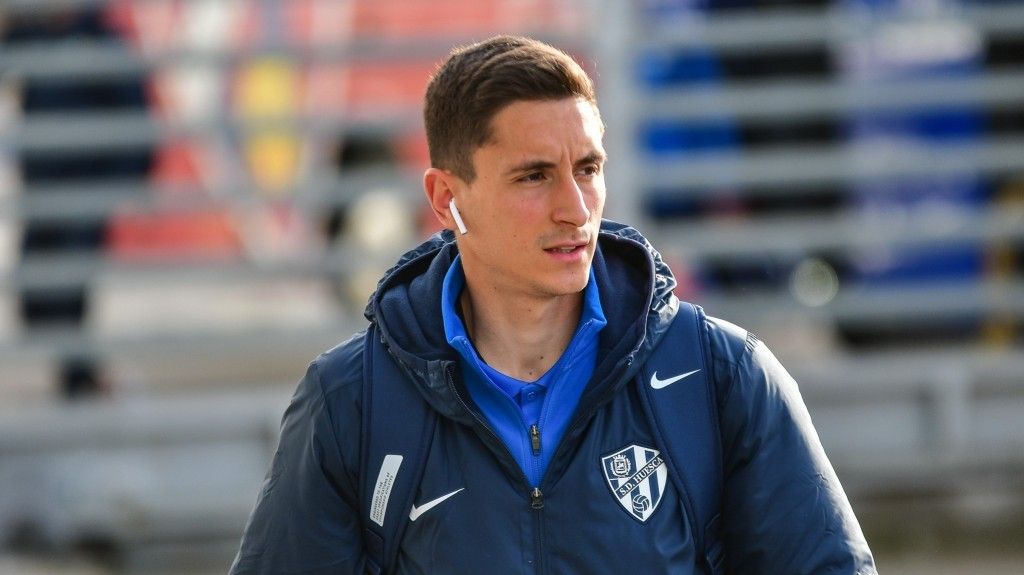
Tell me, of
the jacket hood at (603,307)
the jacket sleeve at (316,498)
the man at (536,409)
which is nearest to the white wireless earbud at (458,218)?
the man at (536,409)

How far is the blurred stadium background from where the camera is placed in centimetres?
730

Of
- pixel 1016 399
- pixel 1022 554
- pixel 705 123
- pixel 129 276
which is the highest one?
pixel 705 123

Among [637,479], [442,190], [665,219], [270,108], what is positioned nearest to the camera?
[637,479]

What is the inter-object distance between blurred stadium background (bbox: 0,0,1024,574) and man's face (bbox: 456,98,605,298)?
4.30 m

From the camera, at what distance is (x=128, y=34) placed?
7.84 m

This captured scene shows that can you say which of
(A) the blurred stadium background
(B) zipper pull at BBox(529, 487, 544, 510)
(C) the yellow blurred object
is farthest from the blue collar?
(C) the yellow blurred object

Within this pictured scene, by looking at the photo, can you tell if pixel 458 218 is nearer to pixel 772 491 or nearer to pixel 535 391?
pixel 535 391

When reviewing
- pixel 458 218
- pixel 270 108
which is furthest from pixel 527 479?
pixel 270 108

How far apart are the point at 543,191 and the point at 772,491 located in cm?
64

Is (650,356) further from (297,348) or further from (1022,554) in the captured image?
(297,348)

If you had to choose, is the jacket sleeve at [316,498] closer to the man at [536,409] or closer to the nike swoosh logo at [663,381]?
the man at [536,409]

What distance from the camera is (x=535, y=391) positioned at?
300cm

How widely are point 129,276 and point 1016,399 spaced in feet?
12.6

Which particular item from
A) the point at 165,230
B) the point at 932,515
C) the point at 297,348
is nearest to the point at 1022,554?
the point at 932,515
